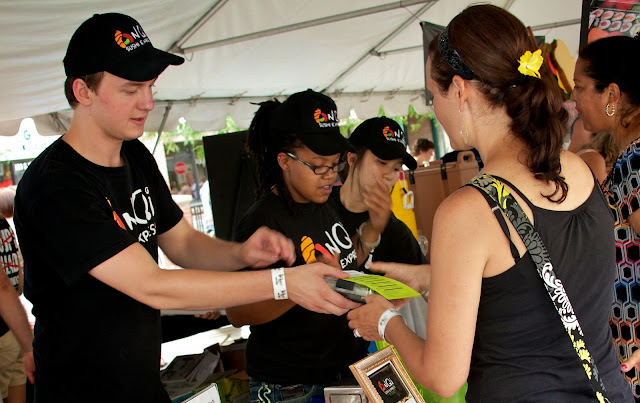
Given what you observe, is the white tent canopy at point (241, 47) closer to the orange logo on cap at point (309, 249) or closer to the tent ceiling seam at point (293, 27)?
the tent ceiling seam at point (293, 27)

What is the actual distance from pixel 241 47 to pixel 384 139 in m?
2.77

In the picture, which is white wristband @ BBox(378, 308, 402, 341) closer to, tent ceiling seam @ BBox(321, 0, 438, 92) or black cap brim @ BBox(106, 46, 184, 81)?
black cap brim @ BBox(106, 46, 184, 81)

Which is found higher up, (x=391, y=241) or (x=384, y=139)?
(x=384, y=139)

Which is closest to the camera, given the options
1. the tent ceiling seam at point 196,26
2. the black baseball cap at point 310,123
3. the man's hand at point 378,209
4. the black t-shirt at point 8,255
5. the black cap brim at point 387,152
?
the black baseball cap at point 310,123

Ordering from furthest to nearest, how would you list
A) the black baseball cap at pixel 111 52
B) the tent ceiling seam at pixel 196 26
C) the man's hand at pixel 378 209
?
the tent ceiling seam at pixel 196 26 < the man's hand at pixel 378 209 < the black baseball cap at pixel 111 52

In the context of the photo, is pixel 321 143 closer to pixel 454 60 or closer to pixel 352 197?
pixel 352 197

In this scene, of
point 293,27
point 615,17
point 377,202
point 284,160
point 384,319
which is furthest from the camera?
point 293,27

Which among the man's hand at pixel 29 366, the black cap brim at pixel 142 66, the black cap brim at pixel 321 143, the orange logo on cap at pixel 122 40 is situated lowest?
the man's hand at pixel 29 366

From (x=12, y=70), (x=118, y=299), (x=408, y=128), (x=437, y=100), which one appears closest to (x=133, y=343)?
(x=118, y=299)

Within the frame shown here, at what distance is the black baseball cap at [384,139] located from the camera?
105 inches

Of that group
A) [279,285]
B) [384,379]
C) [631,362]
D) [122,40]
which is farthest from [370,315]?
[631,362]

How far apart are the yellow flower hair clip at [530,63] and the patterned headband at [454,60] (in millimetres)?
101

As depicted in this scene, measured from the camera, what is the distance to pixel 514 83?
1.17m

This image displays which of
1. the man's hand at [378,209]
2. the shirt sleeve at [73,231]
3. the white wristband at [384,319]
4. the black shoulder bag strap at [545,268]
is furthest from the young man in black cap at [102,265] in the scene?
the man's hand at [378,209]
